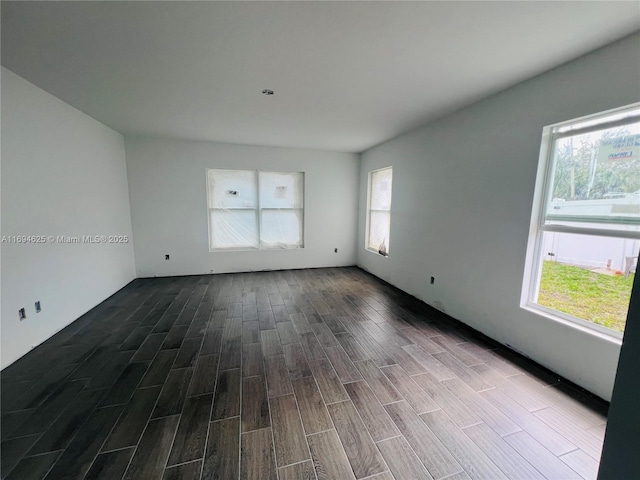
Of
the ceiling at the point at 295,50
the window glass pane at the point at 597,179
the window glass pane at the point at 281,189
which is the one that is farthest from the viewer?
the window glass pane at the point at 281,189

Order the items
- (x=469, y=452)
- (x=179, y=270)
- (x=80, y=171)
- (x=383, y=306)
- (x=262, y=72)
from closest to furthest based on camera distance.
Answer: (x=469, y=452) < (x=262, y=72) < (x=80, y=171) < (x=383, y=306) < (x=179, y=270)

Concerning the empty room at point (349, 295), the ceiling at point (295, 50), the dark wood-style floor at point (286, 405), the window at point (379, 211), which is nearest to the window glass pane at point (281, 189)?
the empty room at point (349, 295)

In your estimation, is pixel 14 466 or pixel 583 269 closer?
pixel 14 466

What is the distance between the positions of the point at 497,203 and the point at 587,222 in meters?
0.70

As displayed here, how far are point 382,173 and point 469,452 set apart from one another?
4323 millimetres

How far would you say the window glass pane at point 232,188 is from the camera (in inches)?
193

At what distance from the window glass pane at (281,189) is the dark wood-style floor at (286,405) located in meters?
2.80

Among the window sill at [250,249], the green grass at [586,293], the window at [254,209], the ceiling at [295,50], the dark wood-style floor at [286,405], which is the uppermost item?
the ceiling at [295,50]

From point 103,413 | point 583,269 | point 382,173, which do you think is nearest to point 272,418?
point 103,413

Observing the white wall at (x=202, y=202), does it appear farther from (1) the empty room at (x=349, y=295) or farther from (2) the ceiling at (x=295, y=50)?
(2) the ceiling at (x=295, y=50)

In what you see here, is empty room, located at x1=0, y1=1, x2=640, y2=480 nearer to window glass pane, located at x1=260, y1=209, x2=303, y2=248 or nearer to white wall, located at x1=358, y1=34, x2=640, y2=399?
white wall, located at x1=358, y1=34, x2=640, y2=399

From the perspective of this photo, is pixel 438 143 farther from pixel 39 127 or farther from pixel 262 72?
pixel 39 127

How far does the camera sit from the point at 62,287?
2801 mm

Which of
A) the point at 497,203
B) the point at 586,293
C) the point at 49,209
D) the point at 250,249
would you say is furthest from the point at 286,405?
the point at 250,249
